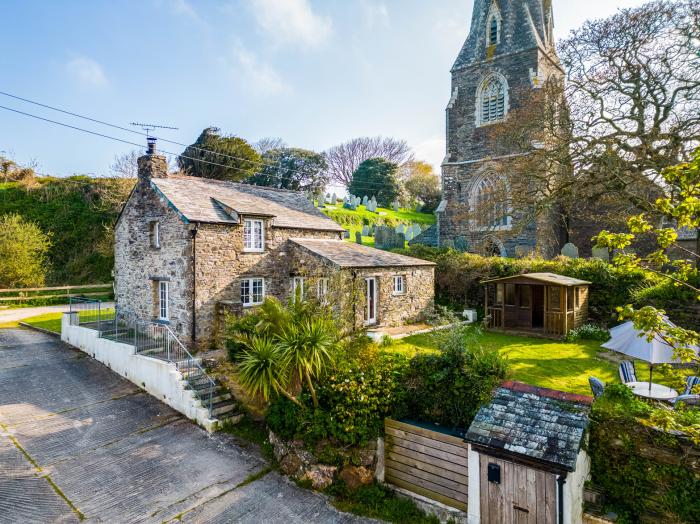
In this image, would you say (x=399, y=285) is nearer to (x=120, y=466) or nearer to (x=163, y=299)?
(x=163, y=299)

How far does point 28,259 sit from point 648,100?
36783mm

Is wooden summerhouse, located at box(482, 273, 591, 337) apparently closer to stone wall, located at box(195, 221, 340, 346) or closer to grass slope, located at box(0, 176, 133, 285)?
stone wall, located at box(195, 221, 340, 346)

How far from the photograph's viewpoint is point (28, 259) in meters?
27.6

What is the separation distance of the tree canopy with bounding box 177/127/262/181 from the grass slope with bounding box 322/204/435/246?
10599mm

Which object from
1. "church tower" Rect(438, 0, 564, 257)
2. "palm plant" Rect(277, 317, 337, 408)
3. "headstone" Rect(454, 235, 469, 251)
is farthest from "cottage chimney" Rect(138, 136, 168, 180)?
"headstone" Rect(454, 235, 469, 251)

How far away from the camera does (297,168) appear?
52250 millimetres

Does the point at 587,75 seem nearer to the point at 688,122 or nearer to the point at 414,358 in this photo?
the point at 688,122

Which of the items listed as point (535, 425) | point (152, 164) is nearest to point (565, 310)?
point (535, 425)

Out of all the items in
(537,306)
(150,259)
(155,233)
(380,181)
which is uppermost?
(380,181)

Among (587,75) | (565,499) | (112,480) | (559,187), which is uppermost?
(587,75)

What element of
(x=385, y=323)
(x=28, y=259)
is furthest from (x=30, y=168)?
(x=385, y=323)

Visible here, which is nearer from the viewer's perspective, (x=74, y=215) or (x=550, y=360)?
(x=550, y=360)

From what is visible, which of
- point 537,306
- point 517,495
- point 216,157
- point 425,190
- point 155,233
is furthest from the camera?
point 425,190

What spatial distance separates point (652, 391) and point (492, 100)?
27933mm
